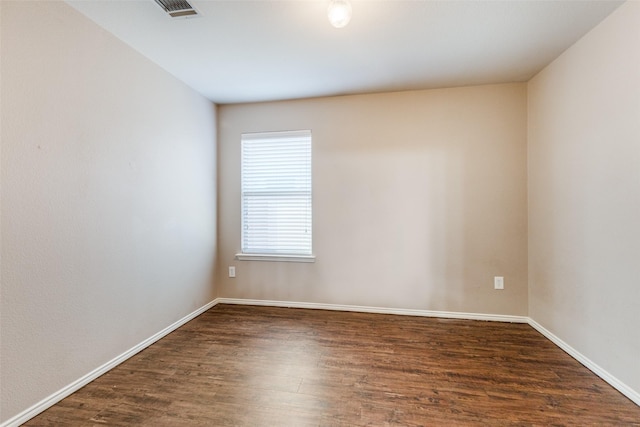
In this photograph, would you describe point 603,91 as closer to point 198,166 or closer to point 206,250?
point 198,166

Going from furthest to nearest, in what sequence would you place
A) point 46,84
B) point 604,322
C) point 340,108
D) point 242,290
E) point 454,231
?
point 242,290
point 340,108
point 454,231
point 604,322
point 46,84

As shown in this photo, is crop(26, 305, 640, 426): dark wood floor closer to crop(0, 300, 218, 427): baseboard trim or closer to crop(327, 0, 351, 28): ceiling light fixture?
crop(0, 300, 218, 427): baseboard trim

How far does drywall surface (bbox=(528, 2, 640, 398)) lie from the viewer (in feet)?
5.74

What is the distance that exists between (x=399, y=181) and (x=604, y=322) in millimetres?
1947

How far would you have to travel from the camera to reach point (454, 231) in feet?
9.82

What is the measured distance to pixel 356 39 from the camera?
6.97 ft

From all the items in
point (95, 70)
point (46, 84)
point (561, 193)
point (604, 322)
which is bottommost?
point (604, 322)

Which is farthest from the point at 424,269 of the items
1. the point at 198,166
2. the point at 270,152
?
the point at 198,166

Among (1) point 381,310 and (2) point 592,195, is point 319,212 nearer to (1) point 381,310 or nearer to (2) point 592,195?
(1) point 381,310

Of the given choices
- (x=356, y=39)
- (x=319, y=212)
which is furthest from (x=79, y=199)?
(x=356, y=39)

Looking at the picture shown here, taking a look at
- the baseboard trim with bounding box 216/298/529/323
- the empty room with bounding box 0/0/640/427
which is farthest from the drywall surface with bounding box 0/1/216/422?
the baseboard trim with bounding box 216/298/529/323

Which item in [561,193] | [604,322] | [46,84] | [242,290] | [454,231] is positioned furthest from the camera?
[242,290]

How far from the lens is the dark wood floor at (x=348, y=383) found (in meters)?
1.59

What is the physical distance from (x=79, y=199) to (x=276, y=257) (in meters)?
1.98
